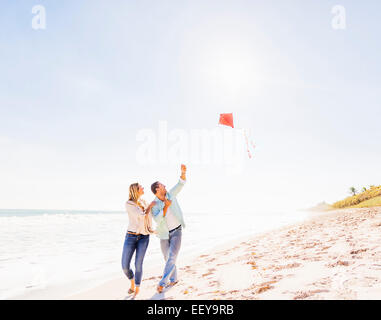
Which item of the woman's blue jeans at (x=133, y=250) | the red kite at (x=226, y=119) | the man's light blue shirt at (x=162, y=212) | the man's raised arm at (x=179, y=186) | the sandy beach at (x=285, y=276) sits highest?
the red kite at (x=226, y=119)

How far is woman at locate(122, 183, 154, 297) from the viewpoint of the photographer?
5.01 m

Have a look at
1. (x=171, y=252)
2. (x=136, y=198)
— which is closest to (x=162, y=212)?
(x=136, y=198)

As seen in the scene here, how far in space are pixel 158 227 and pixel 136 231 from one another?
0.57 meters

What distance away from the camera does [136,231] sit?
16.5 ft

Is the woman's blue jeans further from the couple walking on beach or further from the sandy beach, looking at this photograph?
the sandy beach

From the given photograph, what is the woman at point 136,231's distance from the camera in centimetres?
501

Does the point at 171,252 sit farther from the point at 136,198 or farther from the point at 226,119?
the point at 226,119

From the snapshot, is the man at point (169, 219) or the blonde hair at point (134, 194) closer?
the blonde hair at point (134, 194)

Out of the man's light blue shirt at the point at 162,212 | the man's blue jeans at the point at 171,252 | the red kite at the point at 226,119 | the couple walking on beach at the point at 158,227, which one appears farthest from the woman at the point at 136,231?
the red kite at the point at 226,119

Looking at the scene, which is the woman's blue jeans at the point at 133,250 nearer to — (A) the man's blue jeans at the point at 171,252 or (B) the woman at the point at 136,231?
(B) the woman at the point at 136,231
